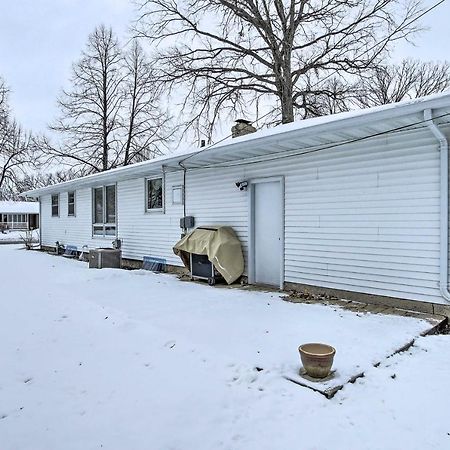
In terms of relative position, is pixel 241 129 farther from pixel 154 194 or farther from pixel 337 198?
pixel 337 198

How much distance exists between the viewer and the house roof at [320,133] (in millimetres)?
4586

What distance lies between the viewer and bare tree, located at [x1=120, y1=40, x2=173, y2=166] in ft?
82.0

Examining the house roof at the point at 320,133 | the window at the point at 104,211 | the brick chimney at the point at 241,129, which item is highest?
the brick chimney at the point at 241,129

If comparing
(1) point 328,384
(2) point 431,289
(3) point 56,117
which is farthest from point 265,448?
(3) point 56,117

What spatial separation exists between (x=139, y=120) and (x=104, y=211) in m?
14.8

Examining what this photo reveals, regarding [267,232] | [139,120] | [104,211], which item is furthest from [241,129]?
[139,120]

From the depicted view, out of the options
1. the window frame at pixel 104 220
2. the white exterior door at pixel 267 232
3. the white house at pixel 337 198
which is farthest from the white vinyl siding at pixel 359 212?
the window frame at pixel 104 220

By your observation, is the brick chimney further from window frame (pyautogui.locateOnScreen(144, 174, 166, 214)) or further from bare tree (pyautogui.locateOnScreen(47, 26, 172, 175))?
bare tree (pyautogui.locateOnScreen(47, 26, 172, 175))

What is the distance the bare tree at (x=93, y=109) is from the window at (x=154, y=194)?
52.6ft

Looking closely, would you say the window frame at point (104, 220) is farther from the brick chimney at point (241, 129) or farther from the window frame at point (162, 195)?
the brick chimney at point (241, 129)

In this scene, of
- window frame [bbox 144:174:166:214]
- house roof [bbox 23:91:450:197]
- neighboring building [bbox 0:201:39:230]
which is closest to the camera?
house roof [bbox 23:91:450:197]

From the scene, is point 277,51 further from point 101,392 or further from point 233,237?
point 101,392

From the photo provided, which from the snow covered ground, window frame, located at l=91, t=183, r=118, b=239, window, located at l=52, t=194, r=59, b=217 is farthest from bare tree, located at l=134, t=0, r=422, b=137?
the snow covered ground

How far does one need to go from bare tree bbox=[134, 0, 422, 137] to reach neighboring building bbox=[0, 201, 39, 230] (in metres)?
28.6
